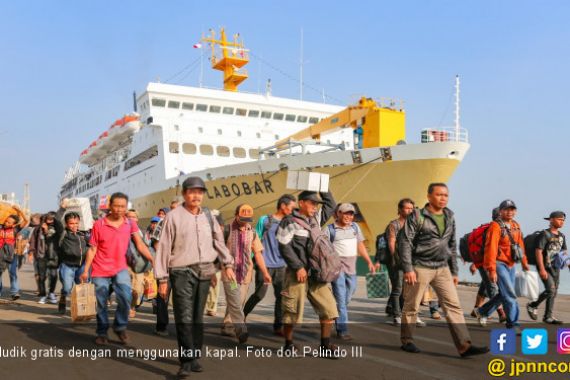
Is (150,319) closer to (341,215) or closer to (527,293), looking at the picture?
(341,215)

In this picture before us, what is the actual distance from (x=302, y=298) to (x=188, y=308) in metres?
1.14

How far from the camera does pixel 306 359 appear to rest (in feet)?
16.6

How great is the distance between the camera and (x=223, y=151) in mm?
24172

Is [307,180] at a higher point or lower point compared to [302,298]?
higher

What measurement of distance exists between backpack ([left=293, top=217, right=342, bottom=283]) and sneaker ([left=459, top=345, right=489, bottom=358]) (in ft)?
4.50

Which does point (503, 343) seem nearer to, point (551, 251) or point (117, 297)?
point (551, 251)

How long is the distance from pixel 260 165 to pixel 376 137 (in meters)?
4.14

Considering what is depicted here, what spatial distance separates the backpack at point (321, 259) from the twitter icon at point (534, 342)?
84.5 inches

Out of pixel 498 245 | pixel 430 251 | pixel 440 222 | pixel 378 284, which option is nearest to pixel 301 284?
A: pixel 430 251

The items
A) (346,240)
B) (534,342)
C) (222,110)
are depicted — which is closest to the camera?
(534,342)

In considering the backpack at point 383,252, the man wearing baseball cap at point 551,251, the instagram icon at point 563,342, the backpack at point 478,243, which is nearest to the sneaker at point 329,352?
the instagram icon at point 563,342

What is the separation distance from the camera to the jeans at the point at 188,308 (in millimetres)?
4391

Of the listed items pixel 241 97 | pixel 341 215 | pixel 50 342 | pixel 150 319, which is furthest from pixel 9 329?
pixel 241 97

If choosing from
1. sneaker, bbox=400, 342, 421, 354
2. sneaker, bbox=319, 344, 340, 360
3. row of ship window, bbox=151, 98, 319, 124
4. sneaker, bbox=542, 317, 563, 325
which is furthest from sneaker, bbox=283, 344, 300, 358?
row of ship window, bbox=151, 98, 319, 124
